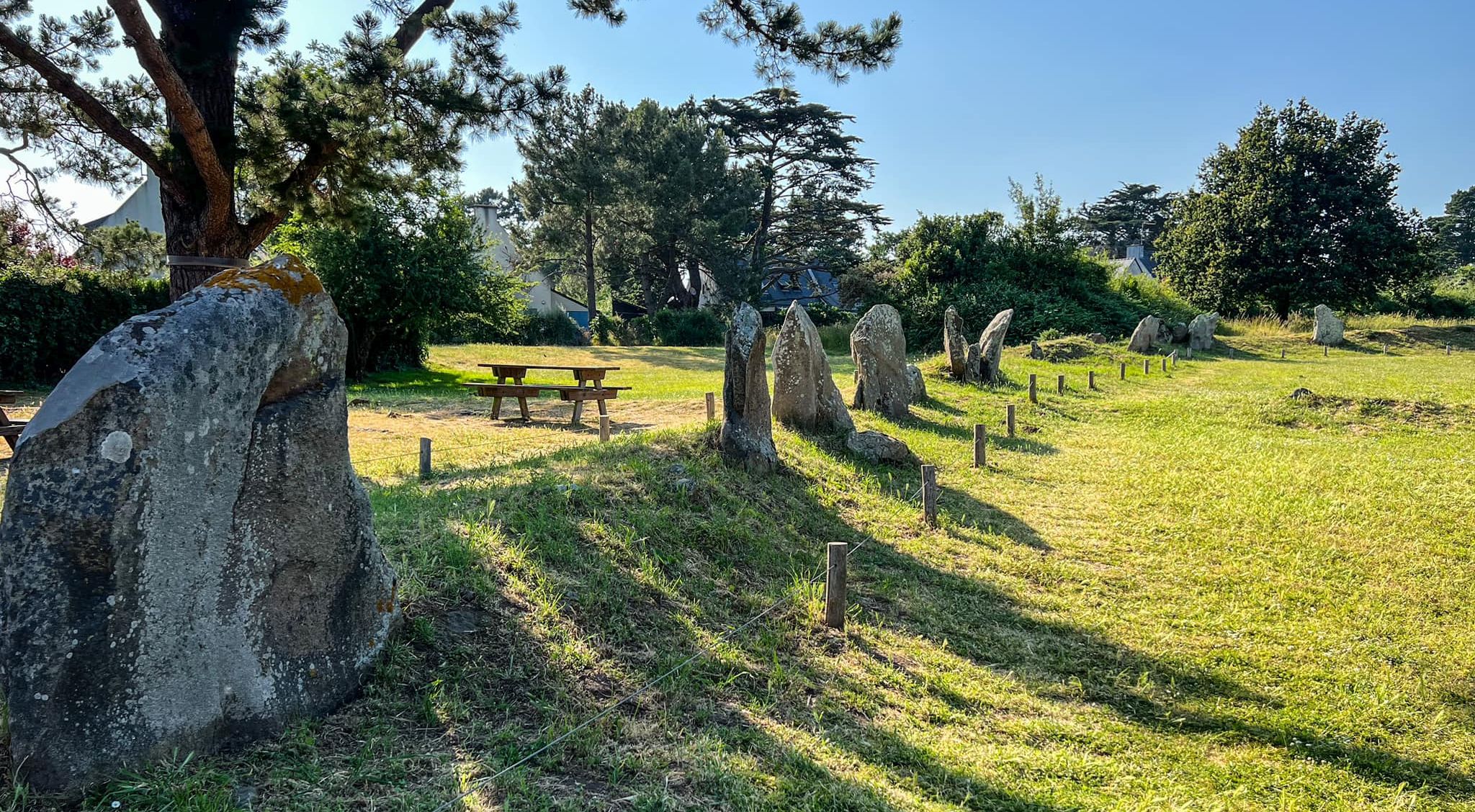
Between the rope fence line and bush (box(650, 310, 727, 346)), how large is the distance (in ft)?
103

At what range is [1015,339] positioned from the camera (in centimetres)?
2969

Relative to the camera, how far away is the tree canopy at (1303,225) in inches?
1241

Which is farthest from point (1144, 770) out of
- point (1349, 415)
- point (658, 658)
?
point (1349, 415)

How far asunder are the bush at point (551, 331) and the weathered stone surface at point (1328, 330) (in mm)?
28992

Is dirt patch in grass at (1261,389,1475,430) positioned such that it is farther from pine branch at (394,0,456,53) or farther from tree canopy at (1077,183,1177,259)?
tree canopy at (1077,183,1177,259)

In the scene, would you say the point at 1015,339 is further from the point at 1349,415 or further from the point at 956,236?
the point at 1349,415

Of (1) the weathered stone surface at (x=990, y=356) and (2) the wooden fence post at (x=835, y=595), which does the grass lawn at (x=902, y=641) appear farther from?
(1) the weathered stone surface at (x=990, y=356)

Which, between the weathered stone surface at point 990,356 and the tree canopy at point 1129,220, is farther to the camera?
the tree canopy at point 1129,220

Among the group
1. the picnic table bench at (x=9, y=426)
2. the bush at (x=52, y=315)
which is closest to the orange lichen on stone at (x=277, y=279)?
the picnic table bench at (x=9, y=426)

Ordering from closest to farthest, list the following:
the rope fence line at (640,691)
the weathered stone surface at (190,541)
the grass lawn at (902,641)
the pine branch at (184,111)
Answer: the weathered stone surface at (190,541) < the rope fence line at (640,691) < the grass lawn at (902,641) < the pine branch at (184,111)

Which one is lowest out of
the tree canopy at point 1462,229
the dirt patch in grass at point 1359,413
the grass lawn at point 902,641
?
the grass lawn at point 902,641

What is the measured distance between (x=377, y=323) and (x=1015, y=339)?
70.3 ft

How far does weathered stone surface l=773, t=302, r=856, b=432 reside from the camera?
1095cm

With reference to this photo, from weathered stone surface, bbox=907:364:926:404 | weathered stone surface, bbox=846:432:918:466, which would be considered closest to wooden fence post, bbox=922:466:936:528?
weathered stone surface, bbox=846:432:918:466
